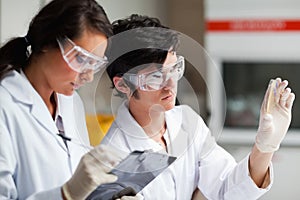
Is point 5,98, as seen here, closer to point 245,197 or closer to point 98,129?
point 98,129

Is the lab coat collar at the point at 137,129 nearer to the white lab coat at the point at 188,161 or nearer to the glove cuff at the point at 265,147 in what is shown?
the white lab coat at the point at 188,161

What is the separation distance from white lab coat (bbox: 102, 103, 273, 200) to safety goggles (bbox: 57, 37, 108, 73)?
0.07 meters

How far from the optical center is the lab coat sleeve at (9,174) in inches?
21.2

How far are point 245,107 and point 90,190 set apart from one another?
1397 millimetres

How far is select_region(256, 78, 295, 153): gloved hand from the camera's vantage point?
639 mm

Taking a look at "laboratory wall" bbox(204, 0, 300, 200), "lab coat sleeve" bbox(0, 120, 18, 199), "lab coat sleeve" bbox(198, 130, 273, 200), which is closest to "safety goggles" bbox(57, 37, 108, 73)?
"lab coat sleeve" bbox(0, 120, 18, 199)

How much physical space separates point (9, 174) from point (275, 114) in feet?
1.01

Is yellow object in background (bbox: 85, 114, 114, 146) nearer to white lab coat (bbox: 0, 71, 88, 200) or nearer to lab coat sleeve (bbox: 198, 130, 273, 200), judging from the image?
white lab coat (bbox: 0, 71, 88, 200)

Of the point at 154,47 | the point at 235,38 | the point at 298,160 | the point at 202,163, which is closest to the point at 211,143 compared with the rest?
the point at 202,163

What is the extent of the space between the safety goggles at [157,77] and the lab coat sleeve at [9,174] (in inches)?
5.5

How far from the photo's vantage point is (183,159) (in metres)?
0.65

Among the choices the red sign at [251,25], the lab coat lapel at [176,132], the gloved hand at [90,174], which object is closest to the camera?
the gloved hand at [90,174]

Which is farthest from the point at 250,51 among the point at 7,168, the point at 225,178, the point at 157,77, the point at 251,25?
the point at 7,168

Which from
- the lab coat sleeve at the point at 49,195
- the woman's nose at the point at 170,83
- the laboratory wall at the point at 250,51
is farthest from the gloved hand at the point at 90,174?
the laboratory wall at the point at 250,51
